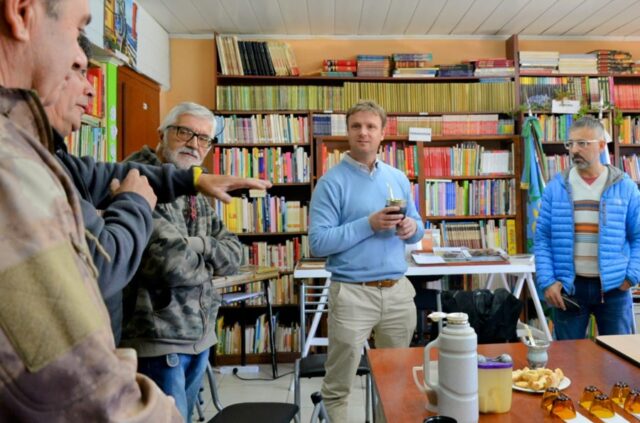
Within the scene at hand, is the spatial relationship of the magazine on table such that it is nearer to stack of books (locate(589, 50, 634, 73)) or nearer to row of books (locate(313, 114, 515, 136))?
row of books (locate(313, 114, 515, 136))

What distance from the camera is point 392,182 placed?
2311mm

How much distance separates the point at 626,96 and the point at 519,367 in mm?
4175

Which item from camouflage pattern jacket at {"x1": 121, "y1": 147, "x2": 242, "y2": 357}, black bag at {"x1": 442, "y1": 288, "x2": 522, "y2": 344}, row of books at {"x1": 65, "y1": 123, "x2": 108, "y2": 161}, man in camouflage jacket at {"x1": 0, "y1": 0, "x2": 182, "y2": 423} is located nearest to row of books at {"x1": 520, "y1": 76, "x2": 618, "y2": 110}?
black bag at {"x1": 442, "y1": 288, "x2": 522, "y2": 344}

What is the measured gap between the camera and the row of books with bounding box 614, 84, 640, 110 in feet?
14.9

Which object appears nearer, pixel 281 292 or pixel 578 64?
pixel 281 292

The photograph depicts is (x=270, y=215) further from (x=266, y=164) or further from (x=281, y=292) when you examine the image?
(x=281, y=292)

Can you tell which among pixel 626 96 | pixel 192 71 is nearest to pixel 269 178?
pixel 192 71

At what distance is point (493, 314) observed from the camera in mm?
2963

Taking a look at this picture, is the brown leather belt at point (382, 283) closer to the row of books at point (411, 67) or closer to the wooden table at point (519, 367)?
the wooden table at point (519, 367)

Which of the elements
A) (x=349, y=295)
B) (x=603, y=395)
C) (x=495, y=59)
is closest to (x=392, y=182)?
(x=349, y=295)

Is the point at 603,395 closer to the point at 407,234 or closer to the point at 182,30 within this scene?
the point at 407,234

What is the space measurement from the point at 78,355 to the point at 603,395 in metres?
1.09

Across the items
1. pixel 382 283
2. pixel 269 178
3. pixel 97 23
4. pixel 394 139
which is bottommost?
pixel 382 283

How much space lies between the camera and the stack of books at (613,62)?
14.9ft
